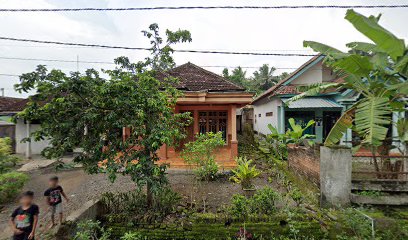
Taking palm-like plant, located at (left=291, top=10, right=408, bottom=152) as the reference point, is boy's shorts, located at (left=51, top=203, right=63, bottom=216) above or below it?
below

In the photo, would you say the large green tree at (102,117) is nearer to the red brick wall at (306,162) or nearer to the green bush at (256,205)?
the green bush at (256,205)

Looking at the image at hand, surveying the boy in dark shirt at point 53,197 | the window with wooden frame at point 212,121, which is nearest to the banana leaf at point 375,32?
the boy in dark shirt at point 53,197

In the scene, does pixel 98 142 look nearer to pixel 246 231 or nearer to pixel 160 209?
pixel 160 209

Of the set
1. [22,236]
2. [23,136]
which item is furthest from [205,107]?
[23,136]

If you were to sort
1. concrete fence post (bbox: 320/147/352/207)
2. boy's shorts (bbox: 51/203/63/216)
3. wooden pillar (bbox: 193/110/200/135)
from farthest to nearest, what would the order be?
wooden pillar (bbox: 193/110/200/135) < concrete fence post (bbox: 320/147/352/207) < boy's shorts (bbox: 51/203/63/216)

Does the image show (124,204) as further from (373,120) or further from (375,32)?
(375,32)

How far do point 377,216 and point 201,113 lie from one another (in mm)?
8550

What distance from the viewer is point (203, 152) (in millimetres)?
6203

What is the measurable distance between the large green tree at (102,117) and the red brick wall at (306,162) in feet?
14.4

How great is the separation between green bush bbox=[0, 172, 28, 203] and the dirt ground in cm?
27

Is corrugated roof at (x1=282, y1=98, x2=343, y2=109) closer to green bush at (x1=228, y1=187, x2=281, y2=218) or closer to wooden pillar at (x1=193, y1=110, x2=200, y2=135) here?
wooden pillar at (x1=193, y1=110, x2=200, y2=135)

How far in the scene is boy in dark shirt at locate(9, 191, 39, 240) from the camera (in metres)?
3.57

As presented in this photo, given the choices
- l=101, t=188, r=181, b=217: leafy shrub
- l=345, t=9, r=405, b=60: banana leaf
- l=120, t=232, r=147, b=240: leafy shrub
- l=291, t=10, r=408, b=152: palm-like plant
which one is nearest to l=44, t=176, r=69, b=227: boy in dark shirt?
l=101, t=188, r=181, b=217: leafy shrub

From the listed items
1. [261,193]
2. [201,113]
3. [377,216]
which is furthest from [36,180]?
[377,216]
